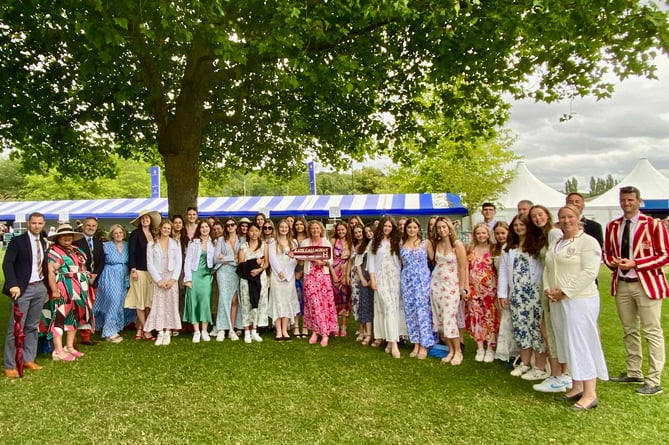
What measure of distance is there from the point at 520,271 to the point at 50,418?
5386 millimetres

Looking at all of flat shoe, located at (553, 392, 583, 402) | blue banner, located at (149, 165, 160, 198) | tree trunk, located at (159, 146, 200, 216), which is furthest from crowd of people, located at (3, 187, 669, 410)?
blue banner, located at (149, 165, 160, 198)

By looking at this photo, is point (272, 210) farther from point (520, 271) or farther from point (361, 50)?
point (520, 271)

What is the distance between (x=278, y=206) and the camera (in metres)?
26.8

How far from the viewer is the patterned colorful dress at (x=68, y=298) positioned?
20.4 ft

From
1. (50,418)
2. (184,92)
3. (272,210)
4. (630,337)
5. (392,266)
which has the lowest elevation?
(50,418)

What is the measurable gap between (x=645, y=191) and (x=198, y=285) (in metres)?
24.9

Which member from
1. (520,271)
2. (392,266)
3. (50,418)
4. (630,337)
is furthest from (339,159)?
(50,418)

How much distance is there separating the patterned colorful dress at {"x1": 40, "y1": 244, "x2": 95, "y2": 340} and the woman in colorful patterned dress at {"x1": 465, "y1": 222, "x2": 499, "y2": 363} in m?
5.78

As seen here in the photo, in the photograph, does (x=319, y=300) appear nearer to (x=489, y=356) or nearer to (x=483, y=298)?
(x=483, y=298)

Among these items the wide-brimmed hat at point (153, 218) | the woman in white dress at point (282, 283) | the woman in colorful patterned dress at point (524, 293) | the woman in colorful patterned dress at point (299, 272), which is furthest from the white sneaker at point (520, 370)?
the wide-brimmed hat at point (153, 218)

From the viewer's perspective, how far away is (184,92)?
28.7 ft

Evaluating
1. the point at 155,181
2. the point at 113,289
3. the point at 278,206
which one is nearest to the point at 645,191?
the point at 278,206

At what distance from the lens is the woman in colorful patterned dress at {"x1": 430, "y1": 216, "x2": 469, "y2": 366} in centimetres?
589

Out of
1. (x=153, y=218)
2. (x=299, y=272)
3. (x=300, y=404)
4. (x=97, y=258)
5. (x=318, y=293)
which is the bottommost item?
(x=300, y=404)
